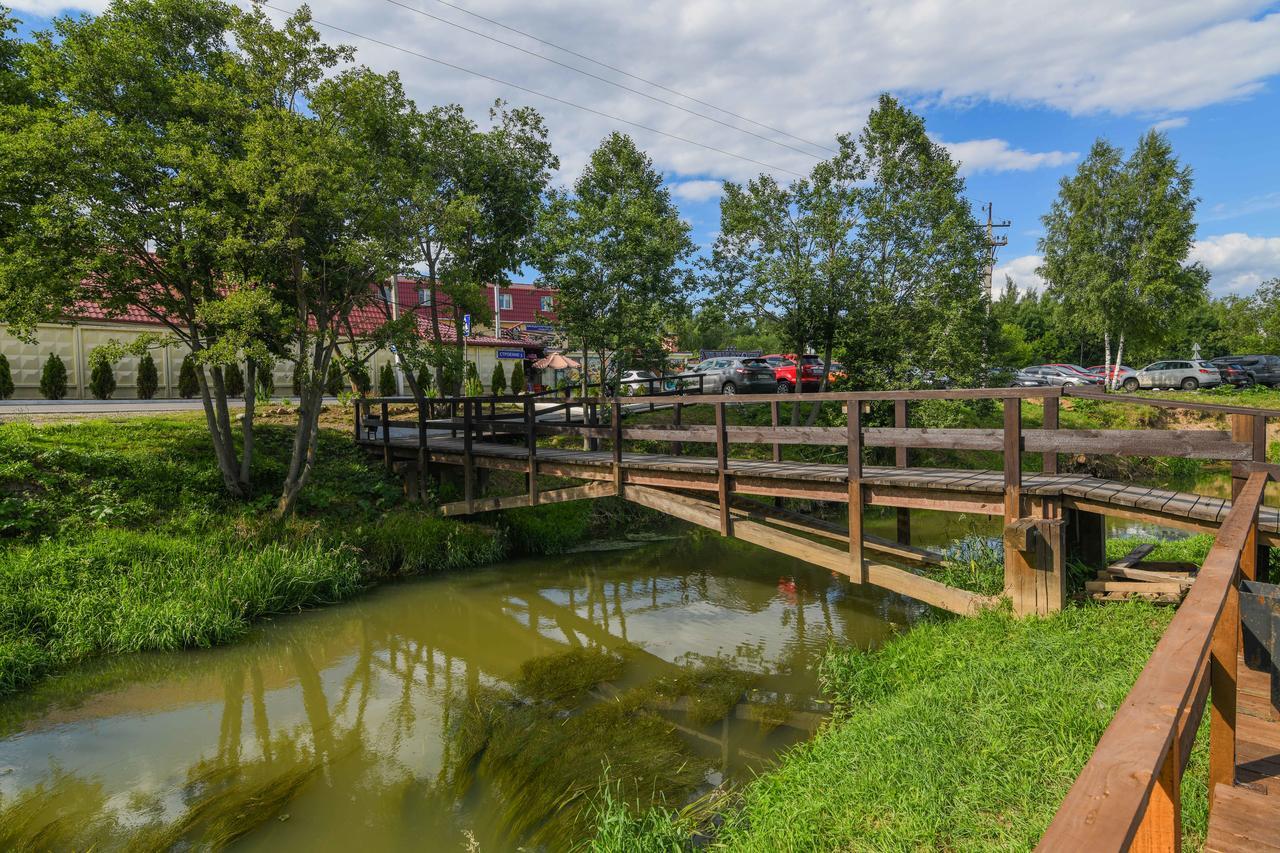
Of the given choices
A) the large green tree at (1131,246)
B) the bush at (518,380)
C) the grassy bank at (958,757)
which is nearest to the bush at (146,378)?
the bush at (518,380)

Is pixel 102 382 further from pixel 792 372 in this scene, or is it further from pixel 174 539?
pixel 792 372

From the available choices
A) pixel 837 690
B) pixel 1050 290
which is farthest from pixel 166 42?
pixel 1050 290

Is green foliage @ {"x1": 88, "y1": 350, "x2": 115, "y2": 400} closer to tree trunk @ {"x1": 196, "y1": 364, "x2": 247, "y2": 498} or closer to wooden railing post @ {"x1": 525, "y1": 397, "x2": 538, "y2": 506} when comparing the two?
tree trunk @ {"x1": 196, "y1": 364, "x2": 247, "y2": 498}

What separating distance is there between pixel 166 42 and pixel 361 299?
198 inches

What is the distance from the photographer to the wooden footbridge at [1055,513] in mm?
1382

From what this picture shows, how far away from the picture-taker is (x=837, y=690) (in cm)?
697

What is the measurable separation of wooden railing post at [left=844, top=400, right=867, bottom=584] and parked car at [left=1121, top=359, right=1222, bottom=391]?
28.0 m

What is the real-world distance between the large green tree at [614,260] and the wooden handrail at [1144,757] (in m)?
14.9

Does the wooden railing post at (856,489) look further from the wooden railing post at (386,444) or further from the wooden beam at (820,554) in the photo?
the wooden railing post at (386,444)

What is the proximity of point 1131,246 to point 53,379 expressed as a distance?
34.3 metres

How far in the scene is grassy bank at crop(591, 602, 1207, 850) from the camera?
3676mm

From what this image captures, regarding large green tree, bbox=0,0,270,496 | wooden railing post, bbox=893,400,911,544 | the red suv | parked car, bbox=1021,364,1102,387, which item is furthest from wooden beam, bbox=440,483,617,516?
parked car, bbox=1021,364,1102,387

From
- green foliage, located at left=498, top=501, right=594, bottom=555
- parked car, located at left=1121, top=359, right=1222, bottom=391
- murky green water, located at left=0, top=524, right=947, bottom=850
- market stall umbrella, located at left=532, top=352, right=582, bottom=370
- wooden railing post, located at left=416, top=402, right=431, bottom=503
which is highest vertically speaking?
market stall umbrella, located at left=532, top=352, right=582, bottom=370

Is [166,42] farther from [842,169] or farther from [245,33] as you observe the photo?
[842,169]
